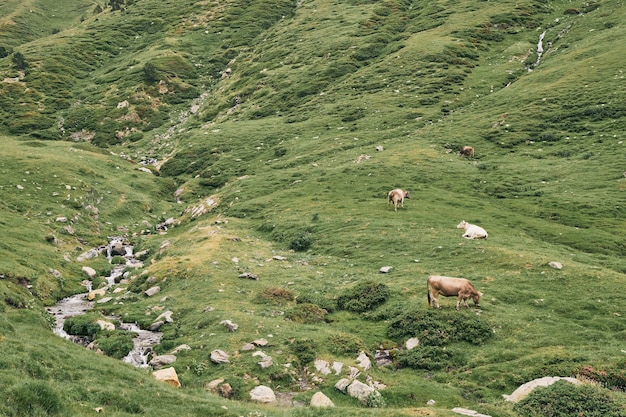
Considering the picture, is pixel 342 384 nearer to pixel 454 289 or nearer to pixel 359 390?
pixel 359 390

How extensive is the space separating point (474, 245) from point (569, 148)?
3197cm

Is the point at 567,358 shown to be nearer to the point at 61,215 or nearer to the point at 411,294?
the point at 411,294

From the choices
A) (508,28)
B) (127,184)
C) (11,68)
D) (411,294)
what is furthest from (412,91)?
(11,68)

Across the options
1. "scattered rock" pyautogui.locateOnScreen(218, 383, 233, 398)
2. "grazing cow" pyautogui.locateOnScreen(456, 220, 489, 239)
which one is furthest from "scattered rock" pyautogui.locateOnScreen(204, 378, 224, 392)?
"grazing cow" pyautogui.locateOnScreen(456, 220, 489, 239)

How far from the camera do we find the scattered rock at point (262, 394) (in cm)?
2095

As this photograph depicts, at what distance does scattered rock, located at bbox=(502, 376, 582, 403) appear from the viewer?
1908 centimetres

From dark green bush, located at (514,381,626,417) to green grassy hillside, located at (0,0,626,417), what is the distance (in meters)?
0.23

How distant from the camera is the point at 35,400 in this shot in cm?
1308

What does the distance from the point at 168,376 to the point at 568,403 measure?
638 inches

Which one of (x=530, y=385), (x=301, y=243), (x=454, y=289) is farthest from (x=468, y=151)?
(x=530, y=385)

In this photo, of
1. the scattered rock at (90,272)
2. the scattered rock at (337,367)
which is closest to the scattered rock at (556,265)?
the scattered rock at (337,367)

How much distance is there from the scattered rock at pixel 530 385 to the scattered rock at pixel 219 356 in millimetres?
12914

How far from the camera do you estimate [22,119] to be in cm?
10275

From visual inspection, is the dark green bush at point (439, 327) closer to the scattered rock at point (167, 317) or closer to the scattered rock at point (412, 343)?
the scattered rock at point (412, 343)
